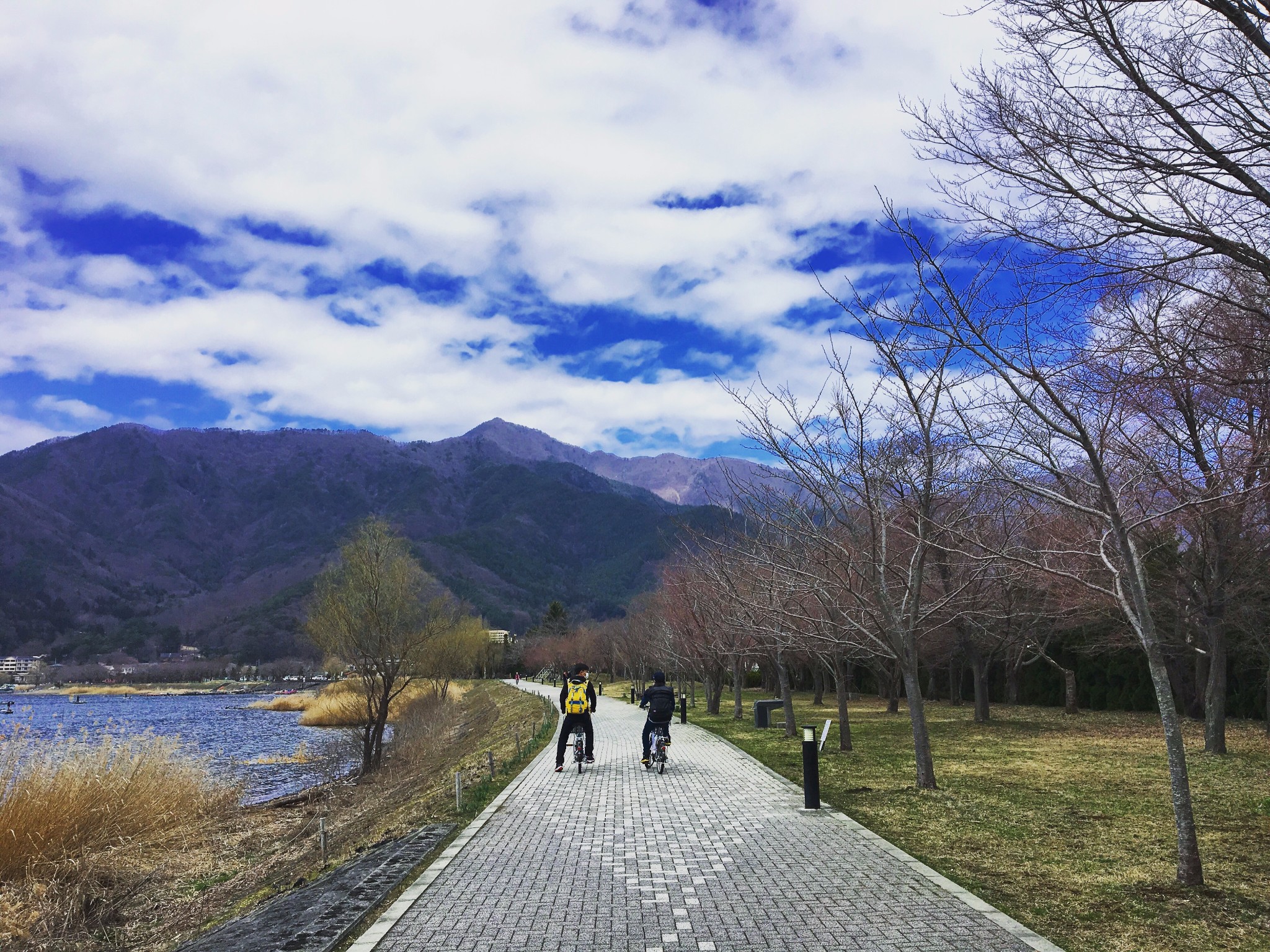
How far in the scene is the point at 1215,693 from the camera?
16.4 metres

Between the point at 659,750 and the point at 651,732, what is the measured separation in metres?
0.40

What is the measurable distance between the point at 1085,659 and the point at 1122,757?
56.2 feet

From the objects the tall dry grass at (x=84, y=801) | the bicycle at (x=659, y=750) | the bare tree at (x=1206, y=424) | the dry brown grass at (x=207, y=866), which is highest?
the bare tree at (x=1206, y=424)

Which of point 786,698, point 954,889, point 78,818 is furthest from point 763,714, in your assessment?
point 954,889

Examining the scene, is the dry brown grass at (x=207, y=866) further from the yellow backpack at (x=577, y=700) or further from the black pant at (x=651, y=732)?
the black pant at (x=651, y=732)

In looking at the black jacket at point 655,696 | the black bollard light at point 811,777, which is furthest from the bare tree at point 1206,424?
the black jacket at point 655,696

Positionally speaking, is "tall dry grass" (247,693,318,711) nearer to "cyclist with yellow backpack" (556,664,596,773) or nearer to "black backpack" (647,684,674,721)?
"cyclist with yellow backpack" (556,664,596,773)

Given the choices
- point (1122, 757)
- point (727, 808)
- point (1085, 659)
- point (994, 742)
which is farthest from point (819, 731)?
point (1085, 659)

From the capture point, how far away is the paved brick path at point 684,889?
5789 millimetres

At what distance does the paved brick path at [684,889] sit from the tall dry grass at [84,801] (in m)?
6.27

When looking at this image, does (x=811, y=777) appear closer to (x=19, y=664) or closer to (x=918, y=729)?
(x=918, y=729)

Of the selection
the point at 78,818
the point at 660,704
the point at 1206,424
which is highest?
the point at 1206,424

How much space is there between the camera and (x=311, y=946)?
598 cm

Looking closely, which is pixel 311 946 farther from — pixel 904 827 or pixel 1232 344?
pixel 1232 344
